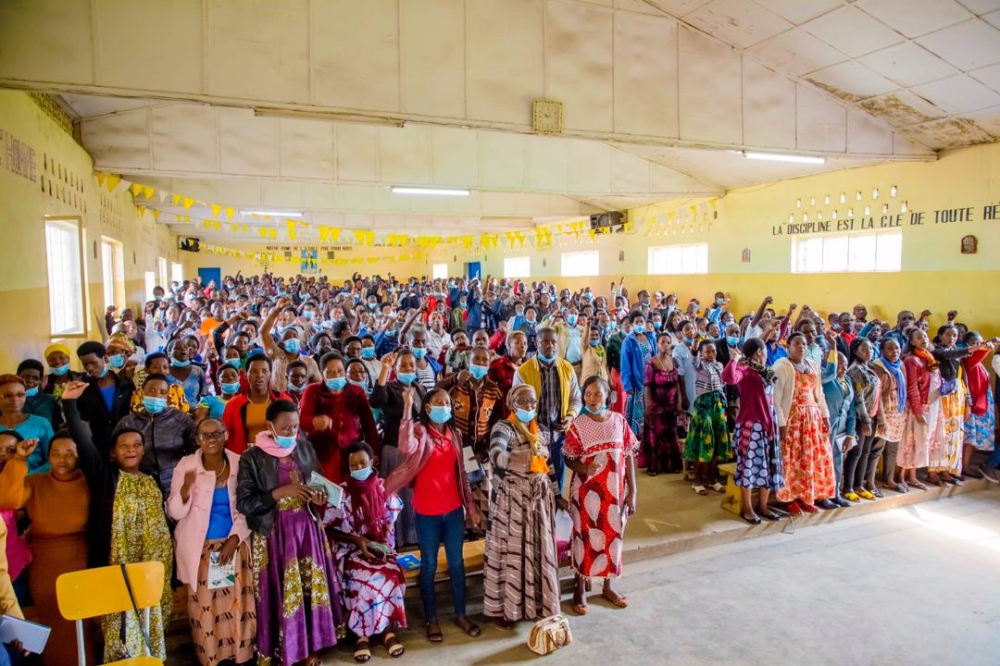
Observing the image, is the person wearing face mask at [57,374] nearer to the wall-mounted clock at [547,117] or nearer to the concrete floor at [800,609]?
the concrete floor at [800,609]

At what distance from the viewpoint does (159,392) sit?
12.4 ft

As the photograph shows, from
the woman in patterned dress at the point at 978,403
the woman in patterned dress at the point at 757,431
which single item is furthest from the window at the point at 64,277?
the woman in patterned dress at the point at 978,403

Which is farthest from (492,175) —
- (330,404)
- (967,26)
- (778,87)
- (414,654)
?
(414,654)

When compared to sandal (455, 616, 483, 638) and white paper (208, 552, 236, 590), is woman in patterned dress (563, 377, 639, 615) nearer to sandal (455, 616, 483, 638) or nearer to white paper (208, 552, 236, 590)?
sandal (455, 616, 483, 638)

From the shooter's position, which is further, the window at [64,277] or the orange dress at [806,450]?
the window at [64,277]

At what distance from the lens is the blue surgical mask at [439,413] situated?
3877 mm

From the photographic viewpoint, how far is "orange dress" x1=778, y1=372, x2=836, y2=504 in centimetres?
536

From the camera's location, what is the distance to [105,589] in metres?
2.77

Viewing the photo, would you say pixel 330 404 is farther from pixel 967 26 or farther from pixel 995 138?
pixel 995 138

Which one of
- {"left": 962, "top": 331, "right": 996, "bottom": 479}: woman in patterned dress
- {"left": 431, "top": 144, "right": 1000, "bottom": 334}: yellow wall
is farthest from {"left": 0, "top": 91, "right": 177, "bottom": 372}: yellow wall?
{"left": 431, "top": 144, "right": 1000, "bottom": 334}: yellow wall

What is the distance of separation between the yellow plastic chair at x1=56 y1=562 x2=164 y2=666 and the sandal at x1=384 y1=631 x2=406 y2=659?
4.47 ft

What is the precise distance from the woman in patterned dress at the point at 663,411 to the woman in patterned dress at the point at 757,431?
120 cm

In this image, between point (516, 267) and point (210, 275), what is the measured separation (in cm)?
1393

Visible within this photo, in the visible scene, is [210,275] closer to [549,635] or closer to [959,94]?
[959,94]
